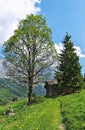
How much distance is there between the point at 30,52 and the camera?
6669cm

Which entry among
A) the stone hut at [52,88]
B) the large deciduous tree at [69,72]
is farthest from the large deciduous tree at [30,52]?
the stone hut at [52,88]

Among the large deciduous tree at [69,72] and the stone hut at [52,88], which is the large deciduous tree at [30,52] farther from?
the stone hut at [52,88]

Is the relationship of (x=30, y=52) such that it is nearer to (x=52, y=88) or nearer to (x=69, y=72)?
(x=69, y=72)

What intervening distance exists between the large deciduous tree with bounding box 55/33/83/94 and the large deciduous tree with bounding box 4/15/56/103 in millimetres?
9377

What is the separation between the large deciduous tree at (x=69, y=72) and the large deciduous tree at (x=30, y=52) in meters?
9.38

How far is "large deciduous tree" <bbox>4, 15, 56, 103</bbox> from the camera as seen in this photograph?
66000mm

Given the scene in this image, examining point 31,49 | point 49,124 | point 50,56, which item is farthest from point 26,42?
point 49,124

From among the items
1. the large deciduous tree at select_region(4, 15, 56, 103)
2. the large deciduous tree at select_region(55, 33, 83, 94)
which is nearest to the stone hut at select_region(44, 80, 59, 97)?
the large deciduous tree at select_region(55, 33, 83, 94)

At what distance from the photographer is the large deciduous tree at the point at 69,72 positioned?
7606 cm

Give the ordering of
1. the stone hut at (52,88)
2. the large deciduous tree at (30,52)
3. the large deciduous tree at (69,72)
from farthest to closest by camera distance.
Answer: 1. the stone hut at (52,88)
2. the large deciduous tree at (69,72)
3. the large deciduous tree at (30,52)

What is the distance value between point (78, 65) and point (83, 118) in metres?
50.3

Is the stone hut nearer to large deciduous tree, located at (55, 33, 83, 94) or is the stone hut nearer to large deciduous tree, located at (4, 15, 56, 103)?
large deciduous tree, located at (55, 33, 83, 94)

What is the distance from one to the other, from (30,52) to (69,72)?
13.9m

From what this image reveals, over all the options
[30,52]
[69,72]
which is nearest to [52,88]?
[69,72]
